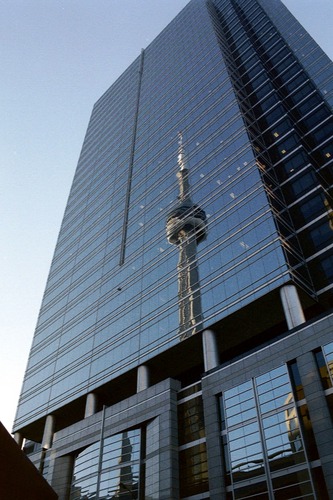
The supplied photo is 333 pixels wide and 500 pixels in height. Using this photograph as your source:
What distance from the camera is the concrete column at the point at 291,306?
42.0 meters

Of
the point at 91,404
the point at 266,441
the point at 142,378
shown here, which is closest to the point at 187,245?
the point at 142,378

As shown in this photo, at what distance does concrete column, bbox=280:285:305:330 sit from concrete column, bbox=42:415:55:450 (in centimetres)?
3639

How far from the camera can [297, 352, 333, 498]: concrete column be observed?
31.8m

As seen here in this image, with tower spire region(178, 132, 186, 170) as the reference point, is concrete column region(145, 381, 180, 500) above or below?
below

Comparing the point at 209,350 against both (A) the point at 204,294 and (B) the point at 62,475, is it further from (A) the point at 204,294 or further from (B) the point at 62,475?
(B) the point at 62,475

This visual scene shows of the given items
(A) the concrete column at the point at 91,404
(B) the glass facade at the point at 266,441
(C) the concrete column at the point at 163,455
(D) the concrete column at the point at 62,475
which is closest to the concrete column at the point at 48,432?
(D) the concrete column at the point at 62,475

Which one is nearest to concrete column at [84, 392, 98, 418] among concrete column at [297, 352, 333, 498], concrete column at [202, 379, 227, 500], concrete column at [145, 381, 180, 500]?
concrete column at [145, 381, 180, 500]

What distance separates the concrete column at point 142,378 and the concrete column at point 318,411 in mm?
20560

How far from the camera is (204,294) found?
2028 inches

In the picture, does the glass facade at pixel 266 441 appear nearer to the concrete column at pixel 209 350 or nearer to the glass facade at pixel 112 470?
the concrete column at pixel 209 350

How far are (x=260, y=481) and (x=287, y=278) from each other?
57.2 feet

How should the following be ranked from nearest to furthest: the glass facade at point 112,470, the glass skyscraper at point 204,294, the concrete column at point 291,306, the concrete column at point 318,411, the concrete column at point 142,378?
the concrete column at point 318,411 < the glass skyscraper at point 204,294 < the concrete column at point 291,306 < the glass facade at point 112,470 < the concrete column at point 142,378

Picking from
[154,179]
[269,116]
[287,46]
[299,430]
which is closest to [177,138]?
[154,179]

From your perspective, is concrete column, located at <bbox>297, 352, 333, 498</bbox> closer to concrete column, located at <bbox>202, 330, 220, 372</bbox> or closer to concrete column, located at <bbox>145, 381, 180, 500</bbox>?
→ concrete column, located at <bbox>202, 330, 220, 372</bbox>
